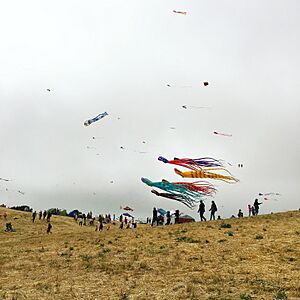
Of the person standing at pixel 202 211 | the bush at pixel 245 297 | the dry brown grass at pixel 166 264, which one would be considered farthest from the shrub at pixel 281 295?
the person standing at pixel 202 211

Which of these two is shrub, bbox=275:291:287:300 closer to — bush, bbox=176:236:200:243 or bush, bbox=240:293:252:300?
bush, bbox=240:293:252:300

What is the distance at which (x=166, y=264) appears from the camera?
22.5 meters

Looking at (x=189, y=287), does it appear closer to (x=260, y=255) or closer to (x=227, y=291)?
(x=227, y=291)

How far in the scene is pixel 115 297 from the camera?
1669cm

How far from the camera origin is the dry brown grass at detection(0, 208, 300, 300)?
56.7 feet

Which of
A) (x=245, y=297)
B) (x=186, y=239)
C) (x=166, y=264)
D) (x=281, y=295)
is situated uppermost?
(x=186, y=239)

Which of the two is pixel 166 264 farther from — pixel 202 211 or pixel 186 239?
pixel 202 211

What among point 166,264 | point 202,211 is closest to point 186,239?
point 166,264

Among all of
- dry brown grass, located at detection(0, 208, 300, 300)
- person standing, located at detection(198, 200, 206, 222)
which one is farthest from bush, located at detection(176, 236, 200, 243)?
person standing, located at detection(198, 200, 206, 222)

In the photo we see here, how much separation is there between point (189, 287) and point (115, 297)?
307cm

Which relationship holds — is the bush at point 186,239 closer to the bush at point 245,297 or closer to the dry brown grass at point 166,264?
the dry brown grass at point 166,264

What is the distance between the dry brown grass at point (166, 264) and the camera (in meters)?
17.3

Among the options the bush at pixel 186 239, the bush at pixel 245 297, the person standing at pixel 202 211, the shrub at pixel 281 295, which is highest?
the person standing at pixel 202 211

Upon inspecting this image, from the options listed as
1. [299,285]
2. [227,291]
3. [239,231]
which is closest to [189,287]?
[227,291]
